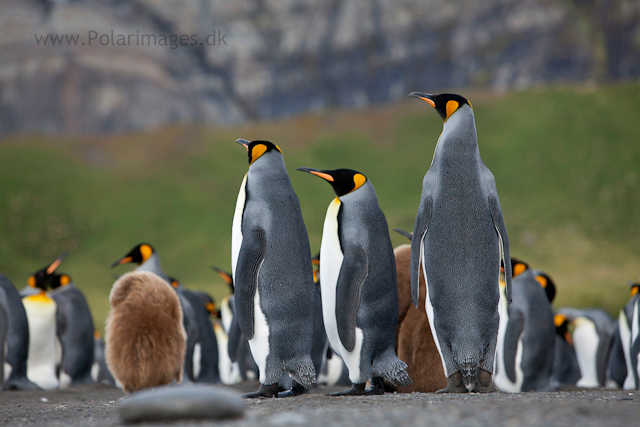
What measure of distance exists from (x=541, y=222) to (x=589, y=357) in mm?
16677

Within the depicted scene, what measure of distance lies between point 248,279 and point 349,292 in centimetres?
66

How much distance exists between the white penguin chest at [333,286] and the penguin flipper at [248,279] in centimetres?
45

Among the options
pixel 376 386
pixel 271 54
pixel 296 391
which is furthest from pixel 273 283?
pixel 271 54

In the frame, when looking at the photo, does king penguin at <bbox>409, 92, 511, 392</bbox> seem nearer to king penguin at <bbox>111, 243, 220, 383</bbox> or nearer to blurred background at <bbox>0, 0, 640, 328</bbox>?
king penguin at <bbox>111, 243, 220, 383</bbox>

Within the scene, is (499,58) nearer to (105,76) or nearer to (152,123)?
(152,123)

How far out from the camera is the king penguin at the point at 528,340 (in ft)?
20.0

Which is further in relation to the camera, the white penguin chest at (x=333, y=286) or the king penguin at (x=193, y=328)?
the king penguin at (x=193, y=328)

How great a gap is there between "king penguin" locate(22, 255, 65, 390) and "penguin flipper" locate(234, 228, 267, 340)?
3983 millimetres

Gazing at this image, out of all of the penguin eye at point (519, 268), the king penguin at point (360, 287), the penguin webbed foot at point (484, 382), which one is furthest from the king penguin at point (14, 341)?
the penguin eye at point (519, 268)

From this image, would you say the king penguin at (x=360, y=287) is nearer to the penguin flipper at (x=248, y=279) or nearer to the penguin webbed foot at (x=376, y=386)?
the penguin webbed foot at (x=376, y=386)

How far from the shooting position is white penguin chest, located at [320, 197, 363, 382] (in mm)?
3875

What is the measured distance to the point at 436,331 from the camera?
12.3 ft

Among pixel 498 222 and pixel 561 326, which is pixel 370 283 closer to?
pixel 498 222

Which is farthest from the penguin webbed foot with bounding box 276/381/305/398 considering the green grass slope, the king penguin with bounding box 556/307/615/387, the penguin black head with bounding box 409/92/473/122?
the green grass slope
